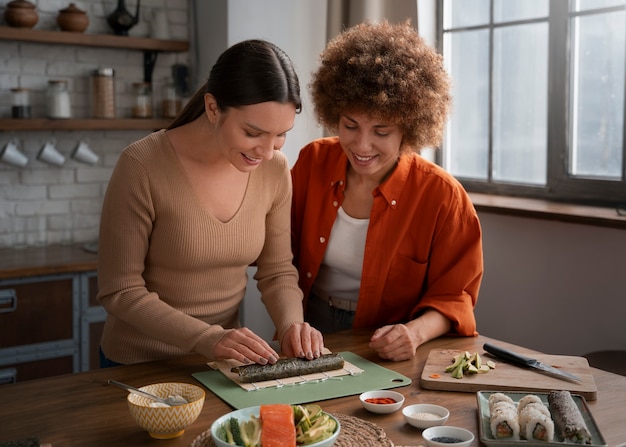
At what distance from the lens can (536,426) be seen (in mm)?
1423

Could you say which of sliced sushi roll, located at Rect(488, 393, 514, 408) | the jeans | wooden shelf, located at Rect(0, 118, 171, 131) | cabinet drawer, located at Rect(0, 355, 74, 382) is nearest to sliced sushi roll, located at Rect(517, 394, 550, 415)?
sliced sushi roll, located at Rect(488, 393, 514, 408)

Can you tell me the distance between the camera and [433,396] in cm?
169

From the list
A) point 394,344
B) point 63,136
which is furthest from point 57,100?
point 394,344

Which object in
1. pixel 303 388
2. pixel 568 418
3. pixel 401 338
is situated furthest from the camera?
pixel 401 338

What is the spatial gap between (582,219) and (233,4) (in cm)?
208

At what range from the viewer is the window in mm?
3229

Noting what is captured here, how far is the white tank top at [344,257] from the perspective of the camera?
2318 mm

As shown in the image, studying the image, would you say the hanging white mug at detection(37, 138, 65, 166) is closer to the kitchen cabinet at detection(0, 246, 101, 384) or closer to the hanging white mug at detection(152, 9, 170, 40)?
the kitchen cabinet at detection(0, 246, 101, 384)

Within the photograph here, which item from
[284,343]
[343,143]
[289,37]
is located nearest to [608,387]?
[284,343]

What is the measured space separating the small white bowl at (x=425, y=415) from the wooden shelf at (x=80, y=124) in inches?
111

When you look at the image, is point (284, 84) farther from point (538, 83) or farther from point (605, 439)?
point (538, 83)

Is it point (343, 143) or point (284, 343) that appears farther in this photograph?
point (343, 143)

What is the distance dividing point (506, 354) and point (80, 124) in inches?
106

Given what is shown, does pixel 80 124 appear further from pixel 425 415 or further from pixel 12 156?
pixel 425 415
